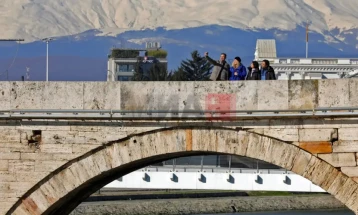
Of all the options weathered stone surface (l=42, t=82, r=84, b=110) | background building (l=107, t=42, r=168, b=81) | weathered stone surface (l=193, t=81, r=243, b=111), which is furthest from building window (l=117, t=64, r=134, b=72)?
weathered stone surface (l=193, t=81, r=243, b=111)

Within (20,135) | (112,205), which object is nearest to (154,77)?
(112,205)

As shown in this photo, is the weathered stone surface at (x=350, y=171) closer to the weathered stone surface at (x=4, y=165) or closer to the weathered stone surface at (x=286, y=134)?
the weathered stone surface at (x=286, y=134)

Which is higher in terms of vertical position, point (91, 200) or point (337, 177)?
point (337, 177)

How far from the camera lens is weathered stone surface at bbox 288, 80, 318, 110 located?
20203 millimetres

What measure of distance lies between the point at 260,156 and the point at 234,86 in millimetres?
1204

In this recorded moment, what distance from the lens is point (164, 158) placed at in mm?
21688

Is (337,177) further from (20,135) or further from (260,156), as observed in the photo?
(20,135)

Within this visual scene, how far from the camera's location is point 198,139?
67.3 ft

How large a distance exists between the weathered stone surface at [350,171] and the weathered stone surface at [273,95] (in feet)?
4.14

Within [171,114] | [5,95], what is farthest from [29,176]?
[171,114]

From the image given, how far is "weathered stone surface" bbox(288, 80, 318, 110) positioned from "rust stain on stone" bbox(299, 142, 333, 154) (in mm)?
544

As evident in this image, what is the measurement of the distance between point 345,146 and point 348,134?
175mm

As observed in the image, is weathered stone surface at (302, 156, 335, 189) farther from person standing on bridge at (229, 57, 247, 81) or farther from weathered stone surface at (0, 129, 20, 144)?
weathered stone surface at (0, 129, 20, 144)

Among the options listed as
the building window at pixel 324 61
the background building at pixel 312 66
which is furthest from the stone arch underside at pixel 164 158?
the building window at pixel 324 61
